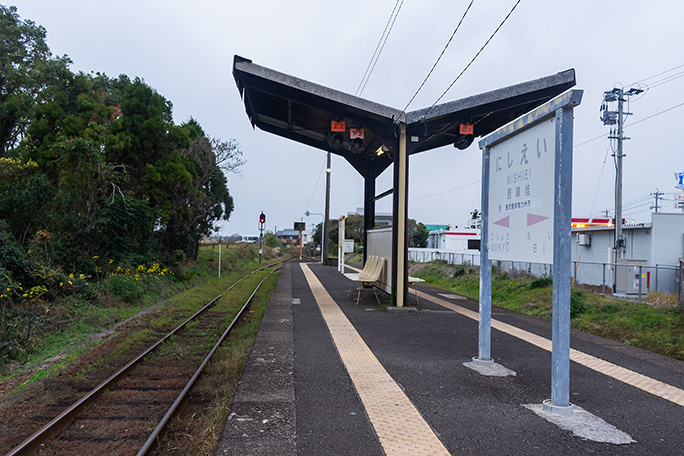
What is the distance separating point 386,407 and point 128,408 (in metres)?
2.87

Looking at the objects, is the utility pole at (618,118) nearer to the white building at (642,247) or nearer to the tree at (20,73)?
the white building at (642,247)

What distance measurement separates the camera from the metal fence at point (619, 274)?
513 inches

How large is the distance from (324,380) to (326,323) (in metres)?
4.16

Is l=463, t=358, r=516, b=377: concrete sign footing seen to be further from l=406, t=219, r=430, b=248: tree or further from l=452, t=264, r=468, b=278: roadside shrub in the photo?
l=406, t=219, r=430, b=248: tree

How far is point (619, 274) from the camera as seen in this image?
16.2 metres

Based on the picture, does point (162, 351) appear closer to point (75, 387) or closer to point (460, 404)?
point (75, 387)

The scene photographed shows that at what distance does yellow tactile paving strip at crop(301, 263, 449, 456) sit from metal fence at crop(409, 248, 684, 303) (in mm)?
6871

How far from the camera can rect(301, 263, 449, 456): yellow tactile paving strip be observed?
4008 millimetres

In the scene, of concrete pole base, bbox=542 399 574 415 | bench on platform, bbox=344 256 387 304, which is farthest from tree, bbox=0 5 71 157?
concrete pole base, bbox=542 399 574 415

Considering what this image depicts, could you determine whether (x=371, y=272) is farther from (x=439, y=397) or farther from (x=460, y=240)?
(x=460, y=240)

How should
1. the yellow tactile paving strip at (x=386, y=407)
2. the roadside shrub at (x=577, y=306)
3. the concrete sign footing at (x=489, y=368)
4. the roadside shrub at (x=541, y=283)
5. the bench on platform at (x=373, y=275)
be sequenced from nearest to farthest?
1. the yellow tactile paving strip at (x=386, y=407)
2. the concrete sign footing at (x=489, y=368)
3. the roadside shrub at (x=577, y=306)
4. the bench on platform at (x=373, y=275)
5. the roadside shrub at (x=541, y=283)

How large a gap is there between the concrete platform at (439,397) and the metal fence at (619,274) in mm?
4772

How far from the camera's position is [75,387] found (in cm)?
634

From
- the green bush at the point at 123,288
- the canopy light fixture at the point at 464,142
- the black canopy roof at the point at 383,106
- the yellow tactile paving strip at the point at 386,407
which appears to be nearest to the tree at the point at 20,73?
the green bush at the point at 123,288
